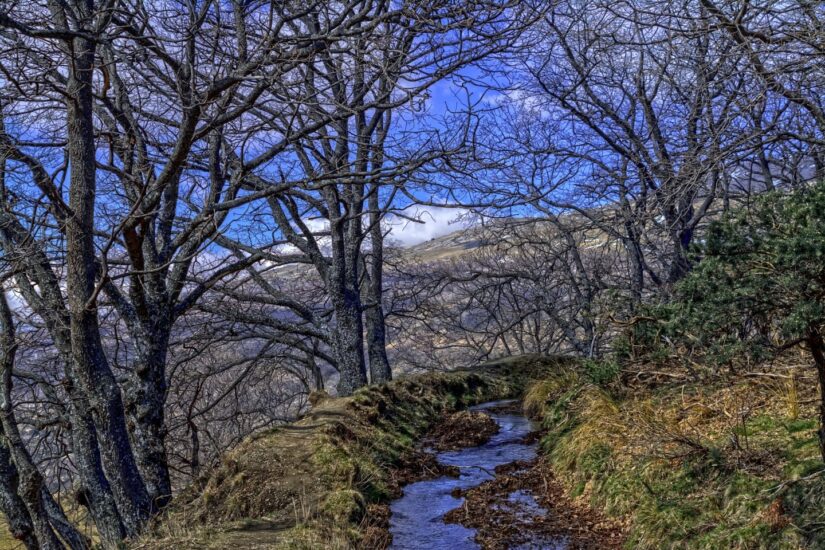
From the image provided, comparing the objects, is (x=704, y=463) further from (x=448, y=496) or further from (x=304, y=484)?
(x=304, y=484)

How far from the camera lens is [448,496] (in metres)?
6.48

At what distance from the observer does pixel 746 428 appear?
5168 mm

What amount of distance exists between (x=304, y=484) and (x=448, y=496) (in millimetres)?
1523

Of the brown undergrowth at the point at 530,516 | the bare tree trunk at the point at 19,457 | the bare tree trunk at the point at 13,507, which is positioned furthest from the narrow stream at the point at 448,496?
the bare tree trunk at the point at 13,507

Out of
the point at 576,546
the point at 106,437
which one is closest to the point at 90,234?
the point at 106,437

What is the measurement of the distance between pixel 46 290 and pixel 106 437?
76.2 inches

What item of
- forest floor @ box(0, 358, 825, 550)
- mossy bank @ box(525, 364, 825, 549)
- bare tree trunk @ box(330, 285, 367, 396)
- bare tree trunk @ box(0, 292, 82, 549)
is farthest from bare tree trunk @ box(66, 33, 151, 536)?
bare tree trunk @ box(330, 285, 367, 396)

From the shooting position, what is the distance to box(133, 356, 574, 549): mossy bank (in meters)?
4.82

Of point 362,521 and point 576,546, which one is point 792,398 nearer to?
point 576,546

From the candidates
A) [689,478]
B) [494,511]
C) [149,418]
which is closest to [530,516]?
[494,511]

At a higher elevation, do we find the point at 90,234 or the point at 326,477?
the point at 90,234

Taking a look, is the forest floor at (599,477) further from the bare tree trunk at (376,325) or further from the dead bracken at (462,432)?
the bare tree trunk at (376,325)

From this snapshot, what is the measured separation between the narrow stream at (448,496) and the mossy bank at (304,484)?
317 mm

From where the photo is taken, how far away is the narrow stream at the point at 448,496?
209 inches
